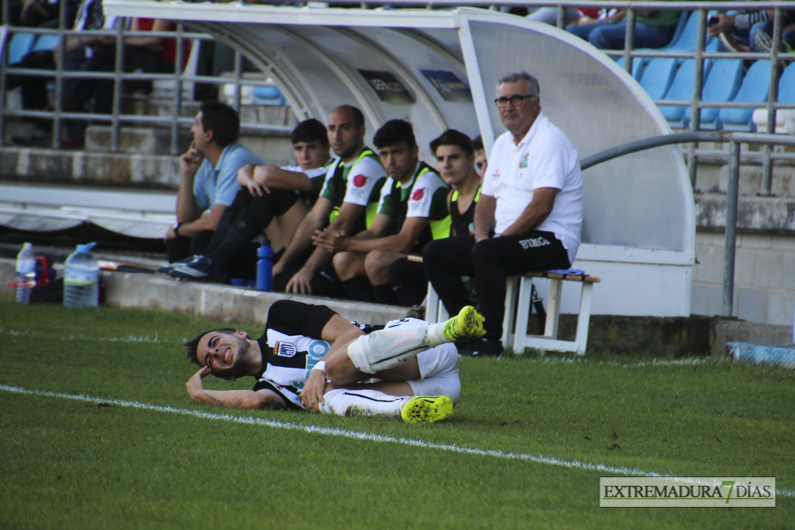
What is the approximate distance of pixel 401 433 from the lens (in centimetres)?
516

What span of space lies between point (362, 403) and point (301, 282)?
419 cm

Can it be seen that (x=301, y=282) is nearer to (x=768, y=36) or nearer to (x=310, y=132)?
(x=310, y=132)

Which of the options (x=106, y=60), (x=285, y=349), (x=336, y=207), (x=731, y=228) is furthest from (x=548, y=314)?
(x=106, y=60)

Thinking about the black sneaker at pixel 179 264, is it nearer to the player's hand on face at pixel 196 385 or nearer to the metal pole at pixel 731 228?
the player's hand on face at pixel 196 385

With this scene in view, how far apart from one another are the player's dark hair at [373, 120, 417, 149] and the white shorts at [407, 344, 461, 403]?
12.2 feet

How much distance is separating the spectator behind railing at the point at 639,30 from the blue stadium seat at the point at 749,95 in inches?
46.7

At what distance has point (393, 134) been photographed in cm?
919

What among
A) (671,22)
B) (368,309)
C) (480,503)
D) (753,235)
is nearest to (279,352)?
(480,503)

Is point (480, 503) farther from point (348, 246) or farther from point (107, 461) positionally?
point (348, 246)

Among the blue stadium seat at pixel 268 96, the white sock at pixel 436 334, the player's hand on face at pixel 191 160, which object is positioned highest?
the blue stadium seat at pixel 268 96

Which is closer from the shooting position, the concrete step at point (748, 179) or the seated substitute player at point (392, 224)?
the seated substitute player at point (392, 224)

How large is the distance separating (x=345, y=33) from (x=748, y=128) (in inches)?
166

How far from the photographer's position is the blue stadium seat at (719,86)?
452 inches

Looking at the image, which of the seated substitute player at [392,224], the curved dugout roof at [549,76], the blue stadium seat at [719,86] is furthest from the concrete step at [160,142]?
the blue stadium seat at [719,86]
